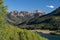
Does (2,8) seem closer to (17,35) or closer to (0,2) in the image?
(0,2)

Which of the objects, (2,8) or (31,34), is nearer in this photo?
(2,8)

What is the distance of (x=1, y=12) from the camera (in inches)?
1239

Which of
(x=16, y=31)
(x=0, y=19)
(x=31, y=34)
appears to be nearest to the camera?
(x=0, y=19)

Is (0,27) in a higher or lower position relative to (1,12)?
lower

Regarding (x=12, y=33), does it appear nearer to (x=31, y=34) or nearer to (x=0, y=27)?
(x=31, y=34)

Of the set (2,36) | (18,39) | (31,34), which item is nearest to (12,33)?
(18,39)

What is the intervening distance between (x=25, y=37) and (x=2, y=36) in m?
21.2

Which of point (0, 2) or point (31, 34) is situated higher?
point (0, 2)

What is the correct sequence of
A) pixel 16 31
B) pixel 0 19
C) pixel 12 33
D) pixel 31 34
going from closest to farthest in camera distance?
1. pixel 0 19
2. pixel 12 33
3. pixel 16 31
4. pixel 31 34

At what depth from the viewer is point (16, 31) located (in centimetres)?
5153

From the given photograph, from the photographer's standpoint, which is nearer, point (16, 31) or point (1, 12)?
point (1, 12)

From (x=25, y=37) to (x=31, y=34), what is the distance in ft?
13.8

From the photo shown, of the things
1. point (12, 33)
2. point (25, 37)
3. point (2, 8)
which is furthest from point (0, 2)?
point (25, 37)

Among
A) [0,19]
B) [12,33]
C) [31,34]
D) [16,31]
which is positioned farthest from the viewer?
[31,34]
